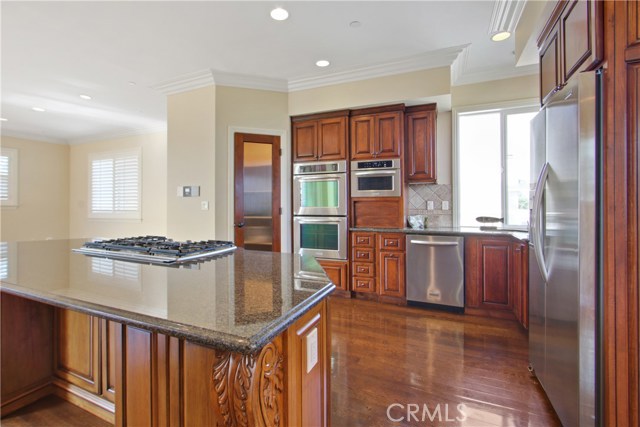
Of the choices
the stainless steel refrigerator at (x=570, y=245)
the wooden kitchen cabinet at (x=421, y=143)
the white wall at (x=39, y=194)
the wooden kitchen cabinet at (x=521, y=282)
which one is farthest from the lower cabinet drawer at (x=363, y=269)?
the white wall at (x=39, y=194)

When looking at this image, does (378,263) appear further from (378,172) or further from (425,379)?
(425,379)

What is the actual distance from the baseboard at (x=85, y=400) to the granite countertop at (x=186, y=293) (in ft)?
2.31

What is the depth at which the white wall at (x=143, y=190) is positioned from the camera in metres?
5.84

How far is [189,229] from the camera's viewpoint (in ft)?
12.7

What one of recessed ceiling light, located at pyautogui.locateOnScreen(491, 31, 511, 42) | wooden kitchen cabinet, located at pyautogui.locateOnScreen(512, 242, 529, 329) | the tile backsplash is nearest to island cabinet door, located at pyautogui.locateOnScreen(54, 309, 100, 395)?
wooden kitchen cabinet, located at pyautogui.locateOnScreen(512, 242, 529, 329)

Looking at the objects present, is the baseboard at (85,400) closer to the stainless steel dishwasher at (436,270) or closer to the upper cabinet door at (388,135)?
the stainless steel dishwasher at (436,270)

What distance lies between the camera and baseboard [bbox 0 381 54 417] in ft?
5.05

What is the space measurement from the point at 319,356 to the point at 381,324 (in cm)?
200

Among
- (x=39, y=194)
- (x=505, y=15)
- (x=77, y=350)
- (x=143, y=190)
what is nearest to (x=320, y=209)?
(x=505, y=15)

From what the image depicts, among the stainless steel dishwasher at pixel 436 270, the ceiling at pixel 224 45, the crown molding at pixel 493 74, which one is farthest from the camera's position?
the crown molding at pixel 493 74

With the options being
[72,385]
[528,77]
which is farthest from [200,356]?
[528,77]

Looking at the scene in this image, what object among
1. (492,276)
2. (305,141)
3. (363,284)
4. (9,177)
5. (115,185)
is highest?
(305,141)

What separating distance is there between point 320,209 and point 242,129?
1.45m

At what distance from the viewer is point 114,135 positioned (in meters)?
6.36
